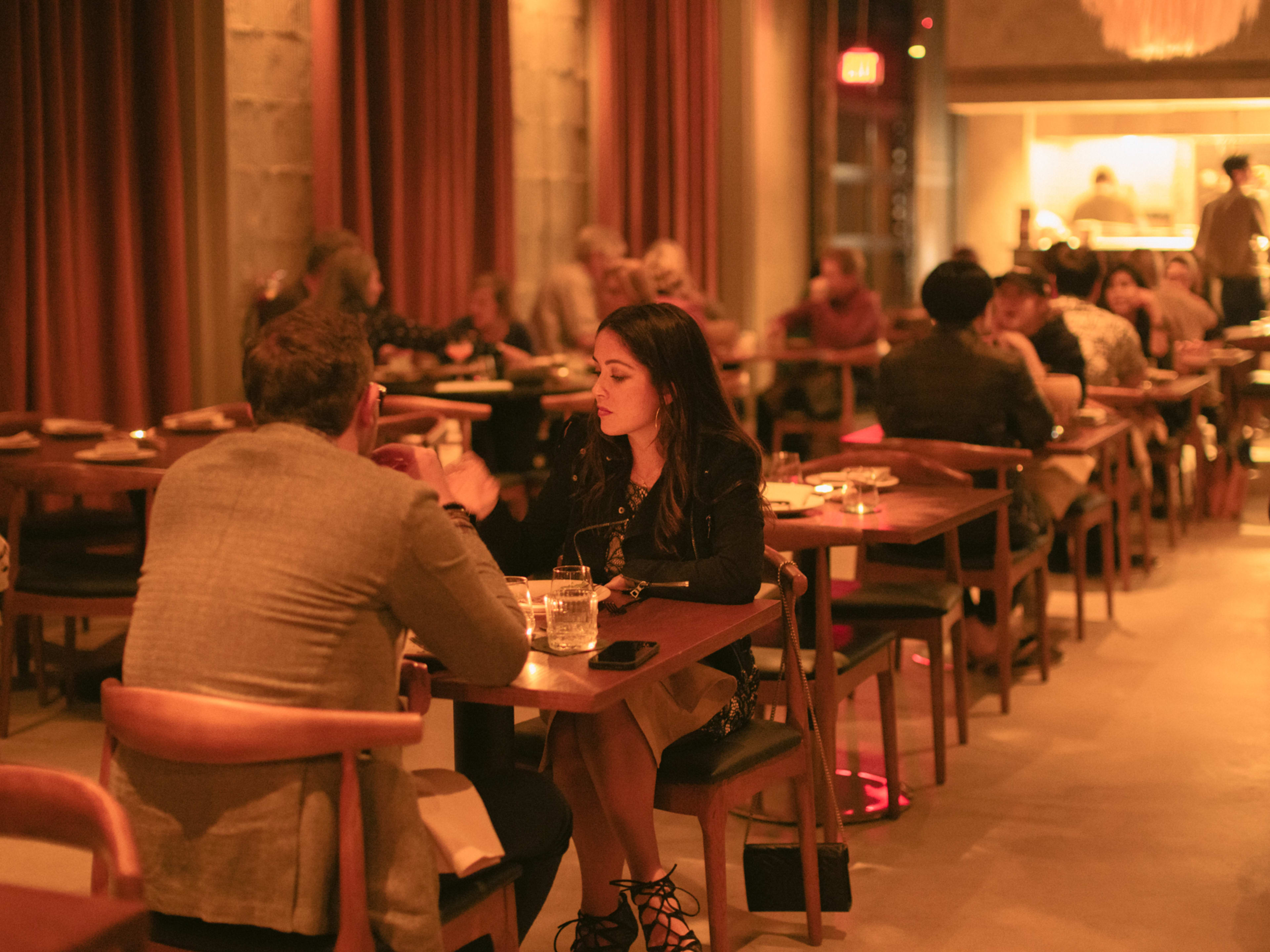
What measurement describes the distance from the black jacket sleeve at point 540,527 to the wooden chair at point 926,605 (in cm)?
103

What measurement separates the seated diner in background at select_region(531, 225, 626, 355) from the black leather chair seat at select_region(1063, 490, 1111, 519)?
11.1 ft

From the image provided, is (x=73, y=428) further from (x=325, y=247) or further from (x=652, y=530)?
(x=652, y=530)

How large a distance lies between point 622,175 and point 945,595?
655 cm

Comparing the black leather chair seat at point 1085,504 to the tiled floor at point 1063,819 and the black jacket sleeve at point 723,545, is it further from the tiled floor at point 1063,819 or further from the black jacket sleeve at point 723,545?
the black jacket sleeve at point 723,545

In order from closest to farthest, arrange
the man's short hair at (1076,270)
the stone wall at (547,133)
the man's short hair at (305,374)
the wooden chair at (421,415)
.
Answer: the man's short hair at (305,374)
the wooden chair at (421,415)
the man's short hair at (1076,270)
the stone wall at (547,133)

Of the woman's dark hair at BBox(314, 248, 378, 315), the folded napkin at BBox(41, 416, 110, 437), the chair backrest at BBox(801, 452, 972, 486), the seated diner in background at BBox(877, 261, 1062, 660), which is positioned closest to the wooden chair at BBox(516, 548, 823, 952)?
the chair backrest at BBox(801, 452, 972, 486)

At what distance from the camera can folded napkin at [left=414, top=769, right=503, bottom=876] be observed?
196 centimetres

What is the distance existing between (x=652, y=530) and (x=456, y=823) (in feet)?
3.04

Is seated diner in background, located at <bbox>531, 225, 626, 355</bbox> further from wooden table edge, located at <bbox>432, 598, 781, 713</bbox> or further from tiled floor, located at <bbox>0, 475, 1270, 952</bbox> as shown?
wooden table edge, located at <bbox>432, 598, 781, 713</bbox>

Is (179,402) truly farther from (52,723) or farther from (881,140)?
(881,140)

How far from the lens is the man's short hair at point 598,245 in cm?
837

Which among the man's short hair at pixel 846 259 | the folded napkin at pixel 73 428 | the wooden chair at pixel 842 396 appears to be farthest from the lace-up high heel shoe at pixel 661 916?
the man's short hair at pixel 846 259

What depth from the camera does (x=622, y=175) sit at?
9844 millimetres

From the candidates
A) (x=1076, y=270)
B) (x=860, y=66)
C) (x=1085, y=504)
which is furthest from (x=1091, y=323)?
(x=860, y=66)
